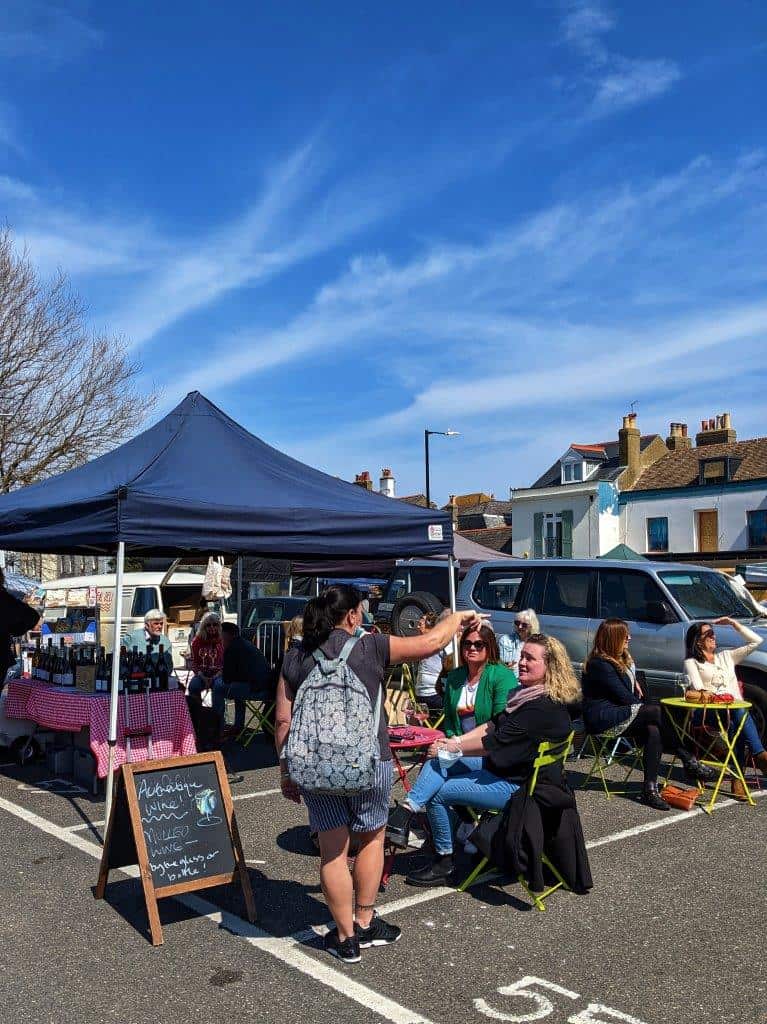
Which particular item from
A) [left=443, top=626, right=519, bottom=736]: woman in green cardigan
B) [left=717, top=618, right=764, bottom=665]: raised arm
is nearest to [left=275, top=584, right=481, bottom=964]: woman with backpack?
[left=443, top=626, right=519, bottom=736]: woman in green cardigan

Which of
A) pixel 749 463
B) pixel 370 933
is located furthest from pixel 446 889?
pixel 749 463

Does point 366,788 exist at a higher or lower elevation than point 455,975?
higher

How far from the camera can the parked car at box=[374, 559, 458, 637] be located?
42.3 feet

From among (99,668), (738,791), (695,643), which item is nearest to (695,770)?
(738,791)

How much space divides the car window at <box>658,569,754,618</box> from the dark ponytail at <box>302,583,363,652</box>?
6259 millimetres

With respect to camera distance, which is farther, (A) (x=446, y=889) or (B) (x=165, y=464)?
(B) (x=165, y=464)

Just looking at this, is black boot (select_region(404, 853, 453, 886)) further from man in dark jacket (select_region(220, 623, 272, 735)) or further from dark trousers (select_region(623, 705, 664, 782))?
man in dark jacket (select_region(220, 623, 272, 735))

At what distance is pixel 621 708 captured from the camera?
7.21m

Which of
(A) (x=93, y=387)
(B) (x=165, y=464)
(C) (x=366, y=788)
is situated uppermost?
(A) (x=93, y=387)

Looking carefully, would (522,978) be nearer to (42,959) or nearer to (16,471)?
(42,959)

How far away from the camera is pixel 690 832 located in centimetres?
627

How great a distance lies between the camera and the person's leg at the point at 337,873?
13.3ft

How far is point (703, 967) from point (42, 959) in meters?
3.02

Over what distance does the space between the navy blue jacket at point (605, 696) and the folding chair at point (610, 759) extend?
0.15 meters
